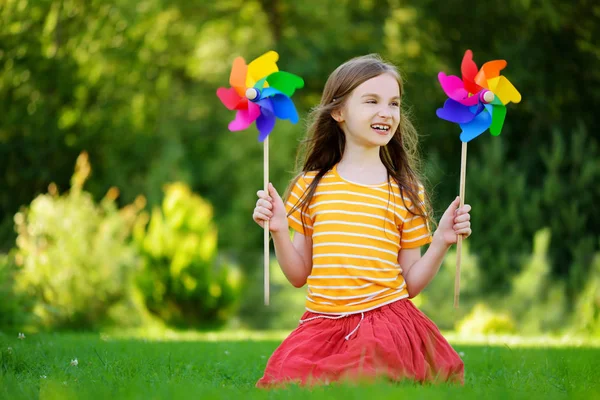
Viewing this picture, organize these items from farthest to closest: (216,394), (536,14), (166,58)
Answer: (166,58) → (536,14) → (216,394)

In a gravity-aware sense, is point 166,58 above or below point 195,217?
above

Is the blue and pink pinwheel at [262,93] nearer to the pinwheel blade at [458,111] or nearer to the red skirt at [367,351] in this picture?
the pinwheel blade at [458,111]

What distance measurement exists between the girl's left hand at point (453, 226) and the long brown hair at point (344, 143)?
0.63ft

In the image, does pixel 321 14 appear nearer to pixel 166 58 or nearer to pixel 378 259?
pixel 166 58

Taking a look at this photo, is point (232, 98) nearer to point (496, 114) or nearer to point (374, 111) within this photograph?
point (374, 111)

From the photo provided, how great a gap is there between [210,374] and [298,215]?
87 cm

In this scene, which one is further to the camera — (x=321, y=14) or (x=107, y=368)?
(x=321, y=14)

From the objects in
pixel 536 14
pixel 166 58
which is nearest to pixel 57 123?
pixel 166 58

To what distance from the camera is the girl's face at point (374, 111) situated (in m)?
3.79

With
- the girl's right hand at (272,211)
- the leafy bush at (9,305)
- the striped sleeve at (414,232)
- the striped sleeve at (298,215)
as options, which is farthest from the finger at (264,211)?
the leafy bush at (9,305)

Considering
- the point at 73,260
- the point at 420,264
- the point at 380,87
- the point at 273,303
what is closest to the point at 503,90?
the point at 380,87

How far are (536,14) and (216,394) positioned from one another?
11495mm

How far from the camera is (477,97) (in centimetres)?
388

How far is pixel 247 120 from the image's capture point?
153 inches
